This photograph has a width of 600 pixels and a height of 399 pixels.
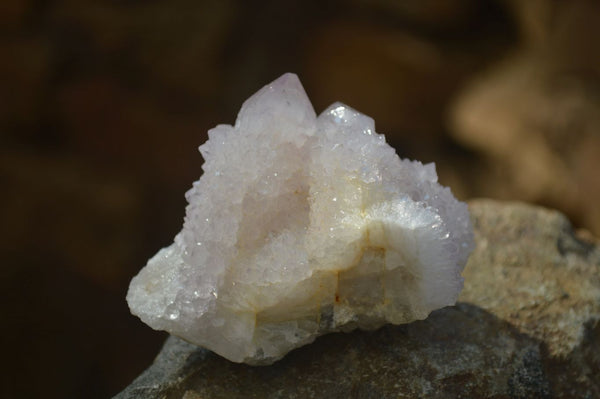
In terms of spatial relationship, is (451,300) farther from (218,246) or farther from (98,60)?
(98,60)

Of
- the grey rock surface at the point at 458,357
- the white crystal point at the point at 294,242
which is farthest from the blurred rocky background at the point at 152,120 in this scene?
the white crystal point at the point at 294,242

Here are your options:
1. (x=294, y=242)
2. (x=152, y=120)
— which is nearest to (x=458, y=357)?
(x=294, y=242)

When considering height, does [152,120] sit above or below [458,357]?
below

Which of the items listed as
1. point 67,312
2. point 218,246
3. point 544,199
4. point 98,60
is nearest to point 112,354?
point 67,312

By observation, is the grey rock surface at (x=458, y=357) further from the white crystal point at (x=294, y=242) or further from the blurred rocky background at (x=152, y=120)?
the blurred rocky background at (x=152, y=120)

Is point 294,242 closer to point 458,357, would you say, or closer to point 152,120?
point 458,357

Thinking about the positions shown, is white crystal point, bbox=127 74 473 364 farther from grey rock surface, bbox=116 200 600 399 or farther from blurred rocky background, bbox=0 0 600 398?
blurred rocky background, bbox=0 0 600 398

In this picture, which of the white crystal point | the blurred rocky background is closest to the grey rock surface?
the white crystal point
